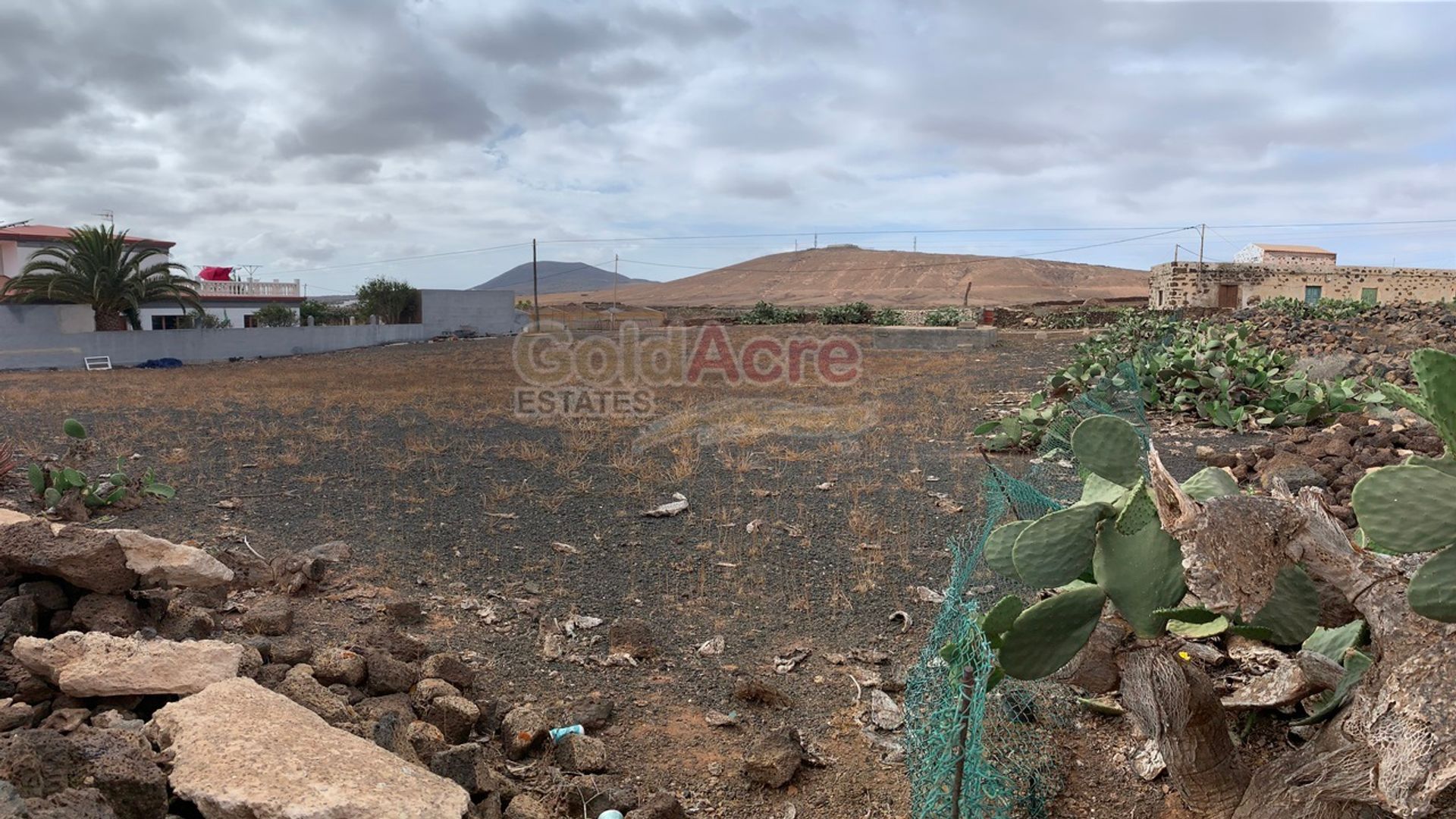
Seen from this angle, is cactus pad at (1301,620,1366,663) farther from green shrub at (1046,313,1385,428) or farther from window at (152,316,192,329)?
window at (152,316,192,329)

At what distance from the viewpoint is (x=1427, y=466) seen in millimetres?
2043

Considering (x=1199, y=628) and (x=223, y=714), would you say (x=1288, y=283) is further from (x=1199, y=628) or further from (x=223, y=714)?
(x=223, y=714)

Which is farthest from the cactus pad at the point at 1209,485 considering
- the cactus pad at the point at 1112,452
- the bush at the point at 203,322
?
the bush at the point at 203,322

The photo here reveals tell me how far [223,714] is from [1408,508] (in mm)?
3220

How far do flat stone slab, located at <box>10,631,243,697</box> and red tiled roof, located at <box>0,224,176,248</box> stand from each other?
4085cm

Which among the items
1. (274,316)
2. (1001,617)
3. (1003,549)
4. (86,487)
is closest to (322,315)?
(274,316)

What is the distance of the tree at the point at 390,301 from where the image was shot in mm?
40531

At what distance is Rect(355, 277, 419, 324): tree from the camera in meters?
40.5

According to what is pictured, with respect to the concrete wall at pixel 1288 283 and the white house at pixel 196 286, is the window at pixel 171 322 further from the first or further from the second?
the concrete wall at pixel 1288 283

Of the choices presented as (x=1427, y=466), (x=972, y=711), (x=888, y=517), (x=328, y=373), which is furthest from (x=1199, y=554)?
(x=328, y=373)

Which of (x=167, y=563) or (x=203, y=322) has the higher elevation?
(x=203, y=322)

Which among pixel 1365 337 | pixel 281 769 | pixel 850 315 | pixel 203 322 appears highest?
pixel 850 315

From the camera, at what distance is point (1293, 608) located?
96.9 inches

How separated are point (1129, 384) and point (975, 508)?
3904mm
